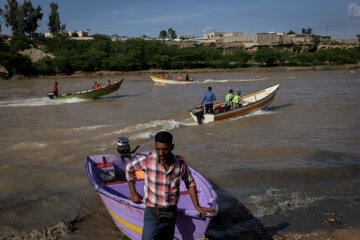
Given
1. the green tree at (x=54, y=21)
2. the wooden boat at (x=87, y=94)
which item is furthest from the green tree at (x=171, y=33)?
the wooden boat at (x=87, y=94)

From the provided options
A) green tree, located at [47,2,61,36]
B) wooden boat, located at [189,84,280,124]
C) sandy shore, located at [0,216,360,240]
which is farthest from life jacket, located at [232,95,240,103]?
green tree, located at [47,2,61,36]

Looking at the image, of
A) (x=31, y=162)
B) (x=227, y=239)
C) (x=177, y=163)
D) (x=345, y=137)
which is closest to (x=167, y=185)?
(x=177, y=163)

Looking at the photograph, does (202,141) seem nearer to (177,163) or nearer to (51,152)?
(51,152)

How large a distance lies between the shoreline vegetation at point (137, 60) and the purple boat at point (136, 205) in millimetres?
54783

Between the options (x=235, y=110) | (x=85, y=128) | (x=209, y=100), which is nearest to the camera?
(x=85, y=128)

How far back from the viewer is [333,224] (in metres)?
5.49

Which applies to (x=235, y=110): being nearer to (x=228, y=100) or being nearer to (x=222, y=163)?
(x=228, y=100)

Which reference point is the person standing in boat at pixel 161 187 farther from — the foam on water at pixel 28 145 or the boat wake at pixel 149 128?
the foam on water at pixel 28 145

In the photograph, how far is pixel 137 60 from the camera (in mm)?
66875

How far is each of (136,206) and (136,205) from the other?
0.04 ft

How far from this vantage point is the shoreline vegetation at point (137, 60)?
59.7m

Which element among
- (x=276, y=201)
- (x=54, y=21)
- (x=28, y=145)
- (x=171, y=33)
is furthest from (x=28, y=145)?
(x=171, y=33)

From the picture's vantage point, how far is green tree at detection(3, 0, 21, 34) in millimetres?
83188

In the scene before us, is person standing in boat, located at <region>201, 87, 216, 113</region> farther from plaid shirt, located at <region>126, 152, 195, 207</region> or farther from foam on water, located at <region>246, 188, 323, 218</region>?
plaid shirt, located at <region>126, 152, 195, 207</region>
